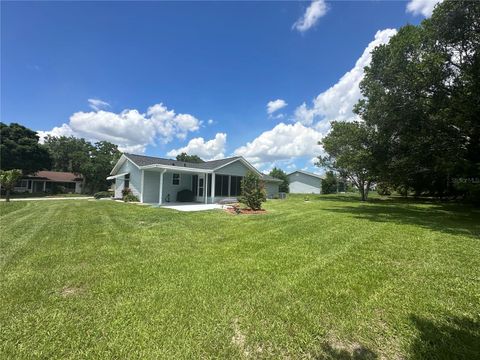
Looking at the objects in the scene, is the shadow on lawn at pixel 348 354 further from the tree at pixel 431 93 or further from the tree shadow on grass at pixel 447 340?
the tree at pixel 431 93

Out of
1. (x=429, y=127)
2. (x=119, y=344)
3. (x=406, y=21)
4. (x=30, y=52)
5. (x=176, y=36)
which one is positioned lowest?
(x=119, y=344)

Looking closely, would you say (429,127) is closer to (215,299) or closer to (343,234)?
(343,234)

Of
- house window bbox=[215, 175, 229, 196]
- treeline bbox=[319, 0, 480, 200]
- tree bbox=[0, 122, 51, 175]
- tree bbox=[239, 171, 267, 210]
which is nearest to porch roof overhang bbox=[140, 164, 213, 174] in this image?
house window bbox=[215, 175, 229, 196]

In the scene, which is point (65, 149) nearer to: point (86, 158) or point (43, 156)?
point (86, 158)

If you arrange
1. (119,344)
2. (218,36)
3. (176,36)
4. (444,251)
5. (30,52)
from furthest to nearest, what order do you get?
(218,36) < (176,36) < (30,52) < (444,251) < (119,344)

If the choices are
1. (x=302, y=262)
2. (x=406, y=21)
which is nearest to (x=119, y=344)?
(x=302, y=262)

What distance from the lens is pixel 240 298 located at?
11.8 ft

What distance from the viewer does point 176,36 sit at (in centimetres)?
1374

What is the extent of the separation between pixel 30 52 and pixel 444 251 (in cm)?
1895

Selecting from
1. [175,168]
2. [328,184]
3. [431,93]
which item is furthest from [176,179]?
[328,184]

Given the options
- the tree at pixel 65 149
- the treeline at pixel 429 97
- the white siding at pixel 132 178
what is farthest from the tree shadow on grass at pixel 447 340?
the tree at pixel 65 149

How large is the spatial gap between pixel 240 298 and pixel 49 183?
4563 cm

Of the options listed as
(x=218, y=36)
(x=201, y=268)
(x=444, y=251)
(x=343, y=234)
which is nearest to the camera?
(x=201, y=268)

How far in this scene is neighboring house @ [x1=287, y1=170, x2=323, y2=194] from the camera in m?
47.8
